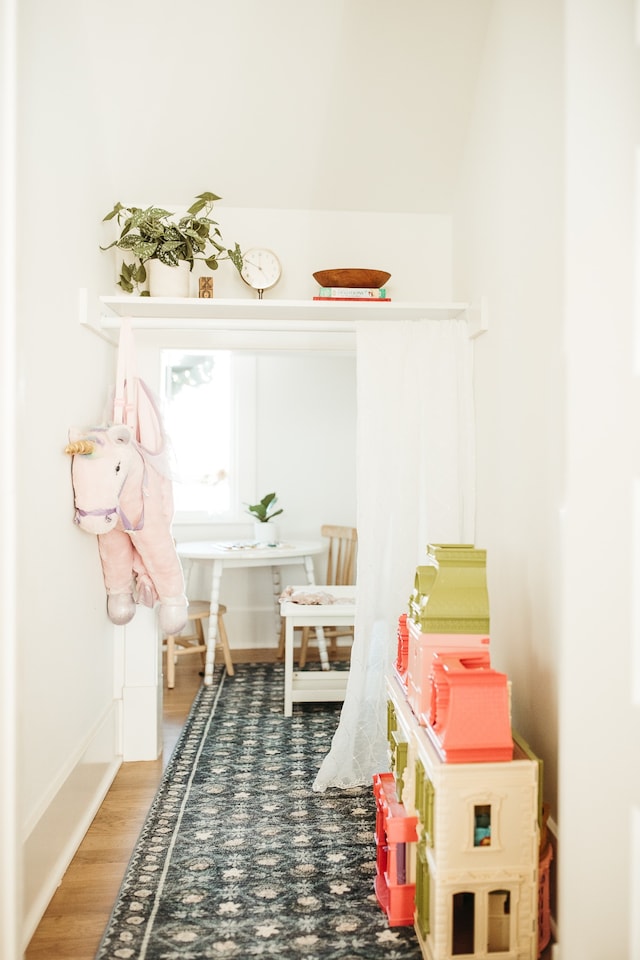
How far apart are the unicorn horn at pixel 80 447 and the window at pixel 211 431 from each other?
2.65 m

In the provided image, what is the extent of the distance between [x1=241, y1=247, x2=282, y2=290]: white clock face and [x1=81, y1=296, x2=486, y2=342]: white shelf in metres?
0.15

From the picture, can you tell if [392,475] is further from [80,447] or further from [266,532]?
[266,532]

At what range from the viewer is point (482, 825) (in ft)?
5.91

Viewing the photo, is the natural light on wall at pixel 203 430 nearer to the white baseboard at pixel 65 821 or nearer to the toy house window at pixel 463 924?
the white baseboard at pixel 65 821

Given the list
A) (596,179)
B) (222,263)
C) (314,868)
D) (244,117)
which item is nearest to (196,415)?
(222,263)

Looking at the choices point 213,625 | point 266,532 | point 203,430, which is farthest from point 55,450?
point 203,430

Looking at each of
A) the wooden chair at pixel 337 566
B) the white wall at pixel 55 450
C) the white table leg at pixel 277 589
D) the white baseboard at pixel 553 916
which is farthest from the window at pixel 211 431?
the white baseboard at pixel 553 916

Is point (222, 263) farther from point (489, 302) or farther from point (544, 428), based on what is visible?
point (544, 428)

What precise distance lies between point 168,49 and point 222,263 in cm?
80

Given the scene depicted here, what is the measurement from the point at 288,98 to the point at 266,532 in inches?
103

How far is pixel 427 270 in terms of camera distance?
329 cm

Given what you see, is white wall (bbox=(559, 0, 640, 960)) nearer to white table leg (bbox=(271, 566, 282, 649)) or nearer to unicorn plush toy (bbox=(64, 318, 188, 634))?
unicorn plush toy (bbox=(64, 318, 188, 634))

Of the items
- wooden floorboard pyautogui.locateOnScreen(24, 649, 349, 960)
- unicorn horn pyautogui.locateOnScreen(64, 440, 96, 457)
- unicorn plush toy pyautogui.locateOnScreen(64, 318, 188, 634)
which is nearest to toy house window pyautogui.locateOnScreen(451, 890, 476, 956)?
wooden floorboard pyautogui.locateOnScreen(24, 649, 349, 960)

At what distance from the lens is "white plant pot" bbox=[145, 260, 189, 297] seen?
3.02 metres
